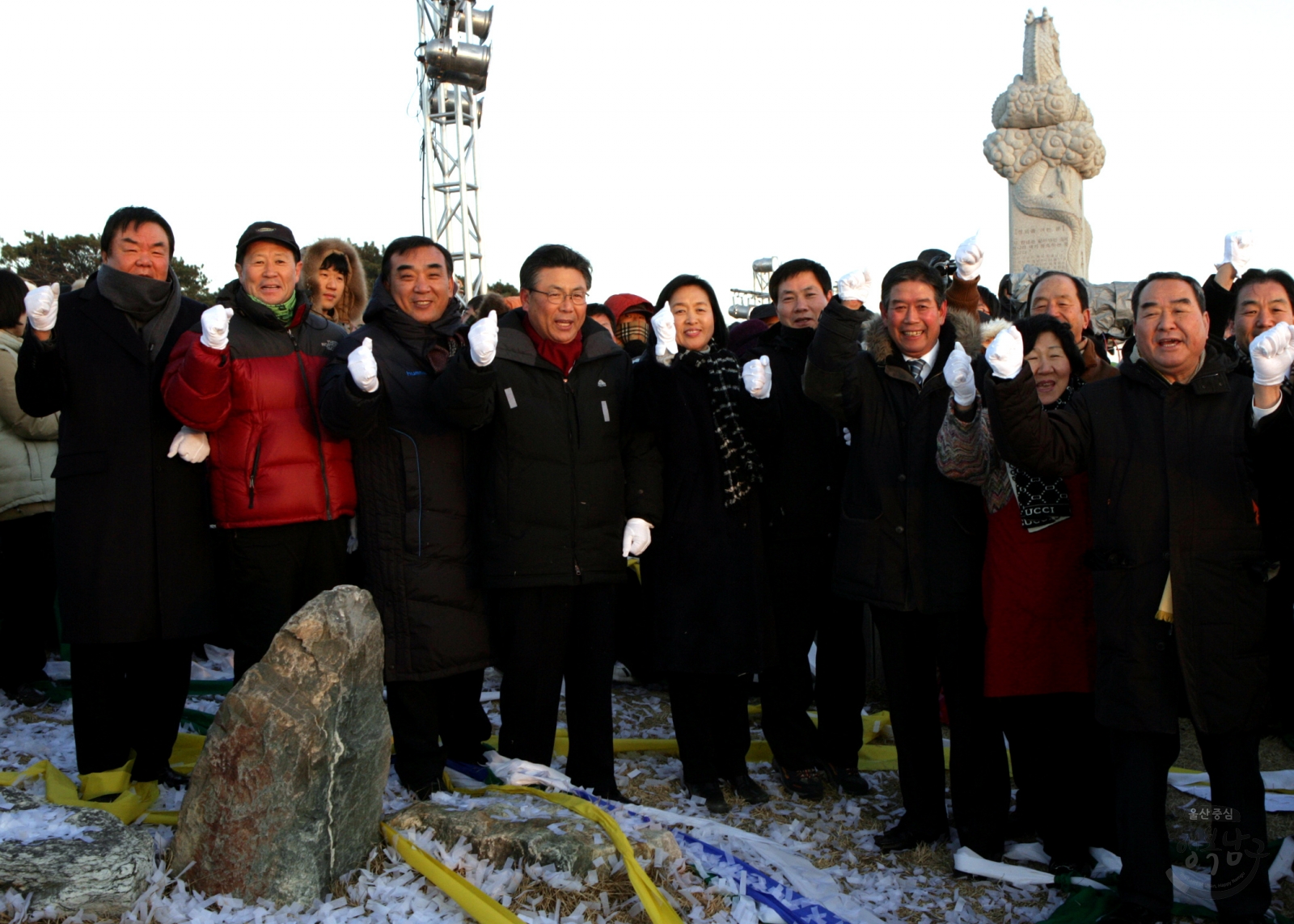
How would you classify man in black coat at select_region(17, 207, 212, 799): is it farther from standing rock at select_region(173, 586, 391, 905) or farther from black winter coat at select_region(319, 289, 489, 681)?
standing rock at select_region(173, 586, 391, 905)

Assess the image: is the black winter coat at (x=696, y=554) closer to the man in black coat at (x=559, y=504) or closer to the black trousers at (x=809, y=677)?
the man in black coat at (x=559, y=504)

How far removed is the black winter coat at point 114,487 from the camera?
11.6ft

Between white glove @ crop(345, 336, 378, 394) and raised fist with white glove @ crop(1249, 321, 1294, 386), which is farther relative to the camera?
white glove @ crop(345, 336, 378, 394)

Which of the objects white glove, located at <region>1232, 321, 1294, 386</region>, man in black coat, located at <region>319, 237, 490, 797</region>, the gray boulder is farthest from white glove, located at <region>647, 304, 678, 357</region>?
the gray boulder

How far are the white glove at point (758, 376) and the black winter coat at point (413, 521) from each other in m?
1.13

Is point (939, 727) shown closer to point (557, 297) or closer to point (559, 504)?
point (559, 504)

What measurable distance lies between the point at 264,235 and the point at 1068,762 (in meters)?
3.43

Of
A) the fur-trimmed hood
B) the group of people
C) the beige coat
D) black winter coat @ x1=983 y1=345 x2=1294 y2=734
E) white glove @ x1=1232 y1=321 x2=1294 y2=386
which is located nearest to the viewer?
white glove @ x1=1232 y1=321 x2=1294 y2=386

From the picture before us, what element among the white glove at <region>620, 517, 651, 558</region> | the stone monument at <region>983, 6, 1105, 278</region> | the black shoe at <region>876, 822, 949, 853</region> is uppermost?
the stone monument at <region>983, 6, 1105, 278</region>

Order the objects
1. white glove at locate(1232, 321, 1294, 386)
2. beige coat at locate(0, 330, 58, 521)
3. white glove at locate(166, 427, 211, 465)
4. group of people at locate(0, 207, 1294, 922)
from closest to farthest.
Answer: white glove at locate(1232, 321, 1294, 386), group of people at locate(0, 207, 1294, 922), white glove at locate(166, 427, 211, 465), beige coat at locate(0, 330, 58, 521)

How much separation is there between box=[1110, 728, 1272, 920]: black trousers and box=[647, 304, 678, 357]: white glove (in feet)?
6.78

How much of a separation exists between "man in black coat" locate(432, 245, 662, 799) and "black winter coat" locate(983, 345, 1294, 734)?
148cm

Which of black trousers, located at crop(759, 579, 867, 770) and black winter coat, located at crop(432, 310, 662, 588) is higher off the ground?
black winter coat, located at crop(432, 310, 662, 588)

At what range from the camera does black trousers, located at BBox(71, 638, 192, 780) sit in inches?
141
